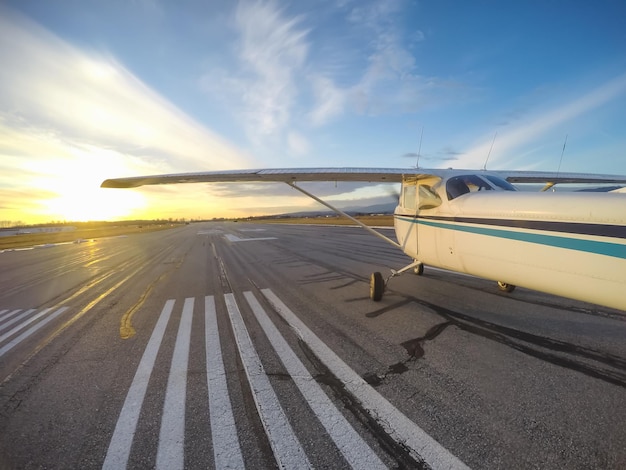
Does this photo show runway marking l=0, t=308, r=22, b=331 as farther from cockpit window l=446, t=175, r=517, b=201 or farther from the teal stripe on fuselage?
cockpit window l=446, t=175, r=517, b=201

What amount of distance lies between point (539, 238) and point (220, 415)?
3.90 meters

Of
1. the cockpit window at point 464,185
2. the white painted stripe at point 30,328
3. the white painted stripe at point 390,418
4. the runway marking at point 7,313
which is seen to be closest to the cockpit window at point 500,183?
the cockpit window at point 464,185

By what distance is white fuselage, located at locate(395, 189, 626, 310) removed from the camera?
107 inches

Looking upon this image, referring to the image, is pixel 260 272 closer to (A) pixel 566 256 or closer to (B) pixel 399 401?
(B) pixel 399 401

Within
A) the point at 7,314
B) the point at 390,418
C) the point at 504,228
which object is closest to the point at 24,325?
the point at 7,314

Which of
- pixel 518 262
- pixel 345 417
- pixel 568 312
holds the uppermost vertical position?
pixel 518 262

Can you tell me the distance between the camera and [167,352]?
12.8 feet

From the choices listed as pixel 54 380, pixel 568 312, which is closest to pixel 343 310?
pixel 568 312

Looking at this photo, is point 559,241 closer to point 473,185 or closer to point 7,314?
point 473,185

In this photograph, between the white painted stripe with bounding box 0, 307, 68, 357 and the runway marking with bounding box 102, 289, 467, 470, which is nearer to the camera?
the runway marking with bounding box 102, 289, 467, 470

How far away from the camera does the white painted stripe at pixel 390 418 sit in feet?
6.69

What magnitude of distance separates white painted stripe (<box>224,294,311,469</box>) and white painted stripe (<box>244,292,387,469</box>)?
0.95 ft

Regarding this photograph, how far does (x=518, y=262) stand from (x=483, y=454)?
236 cm

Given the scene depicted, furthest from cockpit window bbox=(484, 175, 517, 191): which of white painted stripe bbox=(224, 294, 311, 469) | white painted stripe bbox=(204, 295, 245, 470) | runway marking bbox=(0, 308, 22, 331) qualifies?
runway marking bbox=(0, 308, 22, 331)
